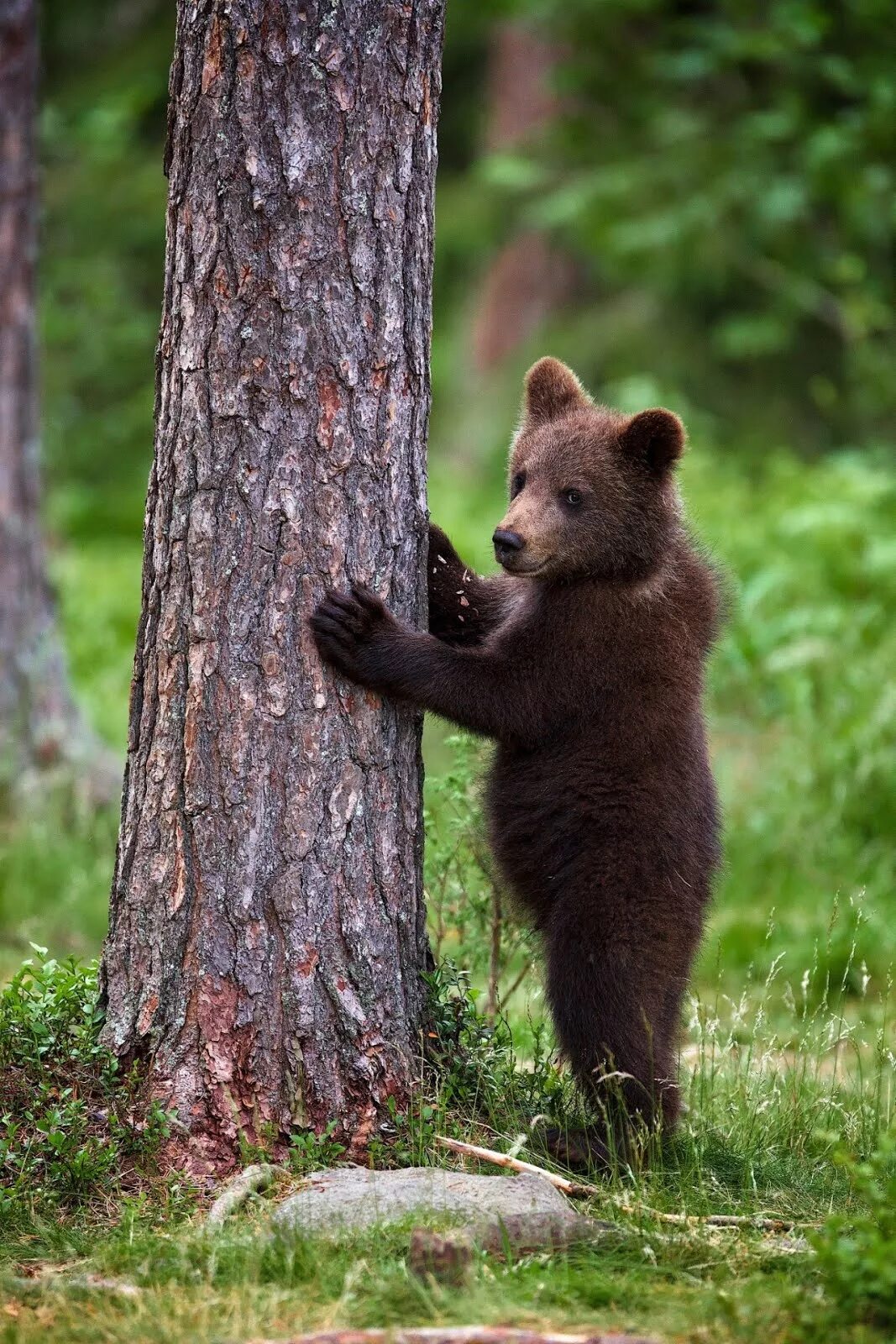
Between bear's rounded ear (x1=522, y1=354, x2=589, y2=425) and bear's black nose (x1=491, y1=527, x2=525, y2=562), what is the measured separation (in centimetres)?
84

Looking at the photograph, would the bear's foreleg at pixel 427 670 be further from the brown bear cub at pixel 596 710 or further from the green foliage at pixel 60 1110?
the green foliage at pixel 60 1110

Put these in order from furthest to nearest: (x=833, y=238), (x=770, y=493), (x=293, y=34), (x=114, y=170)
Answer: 1. (x=114, y=170)
2. (x=833, y=238)
3. (x=770, y=493)
4. (x=293, y=34)

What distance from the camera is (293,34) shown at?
4062mm

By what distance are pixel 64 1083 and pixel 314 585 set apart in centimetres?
160

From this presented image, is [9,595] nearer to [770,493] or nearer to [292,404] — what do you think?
[292,404]

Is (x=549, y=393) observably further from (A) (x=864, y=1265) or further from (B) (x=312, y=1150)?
(A) (x=864, y=1265)

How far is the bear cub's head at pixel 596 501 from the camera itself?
5.03 meters

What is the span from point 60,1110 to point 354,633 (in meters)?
1.56

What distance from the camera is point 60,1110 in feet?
13.5

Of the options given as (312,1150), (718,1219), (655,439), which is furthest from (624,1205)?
(655,439)

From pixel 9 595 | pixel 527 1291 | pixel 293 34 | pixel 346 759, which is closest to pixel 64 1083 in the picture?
pixel 346 759

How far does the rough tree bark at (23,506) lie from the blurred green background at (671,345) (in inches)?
20.1

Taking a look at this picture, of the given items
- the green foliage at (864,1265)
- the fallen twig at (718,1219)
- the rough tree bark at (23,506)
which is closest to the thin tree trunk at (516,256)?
the rough tree bark at (23,506)

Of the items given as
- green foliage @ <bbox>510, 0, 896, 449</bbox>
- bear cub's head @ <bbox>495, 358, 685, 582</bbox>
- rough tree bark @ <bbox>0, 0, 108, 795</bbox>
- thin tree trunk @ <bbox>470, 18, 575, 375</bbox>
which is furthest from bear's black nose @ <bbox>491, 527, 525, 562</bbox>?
thin tree trunk @ <bbox>470, 18, 575, 375</bbox>
